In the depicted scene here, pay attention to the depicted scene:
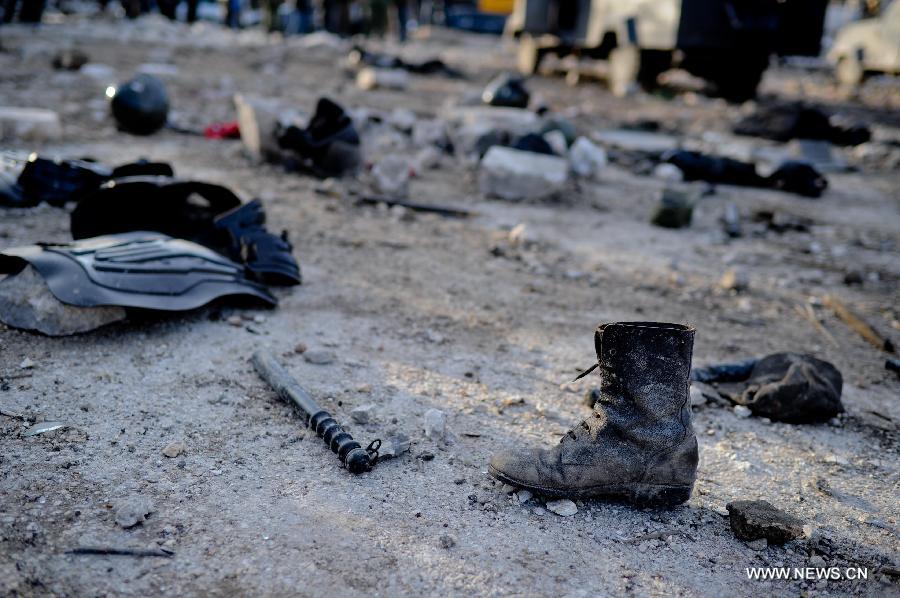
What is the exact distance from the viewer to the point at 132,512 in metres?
1.75

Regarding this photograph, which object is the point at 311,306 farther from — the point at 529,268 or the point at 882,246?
Answer: the point at 882,246

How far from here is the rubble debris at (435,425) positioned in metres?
2.27

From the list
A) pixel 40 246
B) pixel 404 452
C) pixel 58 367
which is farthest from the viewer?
pixel 40 246

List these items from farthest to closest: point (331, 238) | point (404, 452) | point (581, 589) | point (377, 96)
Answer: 1. point (377, 96)
2. point (331, 238)
3. point (404, 452)
4. point (581, 589)

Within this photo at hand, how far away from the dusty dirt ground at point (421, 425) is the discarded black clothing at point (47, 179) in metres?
0.12

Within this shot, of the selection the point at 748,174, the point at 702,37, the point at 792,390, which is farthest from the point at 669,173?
the point at 702,37

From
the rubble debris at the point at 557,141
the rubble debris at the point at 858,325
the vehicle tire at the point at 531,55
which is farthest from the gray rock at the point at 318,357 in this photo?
the vehicle tire at the point at 531,55

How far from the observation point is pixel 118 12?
1692cm

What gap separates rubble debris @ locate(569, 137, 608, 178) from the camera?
622cm

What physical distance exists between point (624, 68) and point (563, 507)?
10.9 meters

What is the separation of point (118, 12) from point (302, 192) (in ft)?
48.6

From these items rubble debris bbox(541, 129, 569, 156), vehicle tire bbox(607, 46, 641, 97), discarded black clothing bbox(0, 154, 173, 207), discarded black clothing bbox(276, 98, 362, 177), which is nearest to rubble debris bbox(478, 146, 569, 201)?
rubble debris bbox(541, 129, 569, 156)

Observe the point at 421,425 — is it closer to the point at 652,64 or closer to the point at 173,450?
the point at 173,450

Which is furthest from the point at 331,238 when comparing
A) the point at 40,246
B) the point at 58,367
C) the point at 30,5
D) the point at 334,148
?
the point at 30,5
